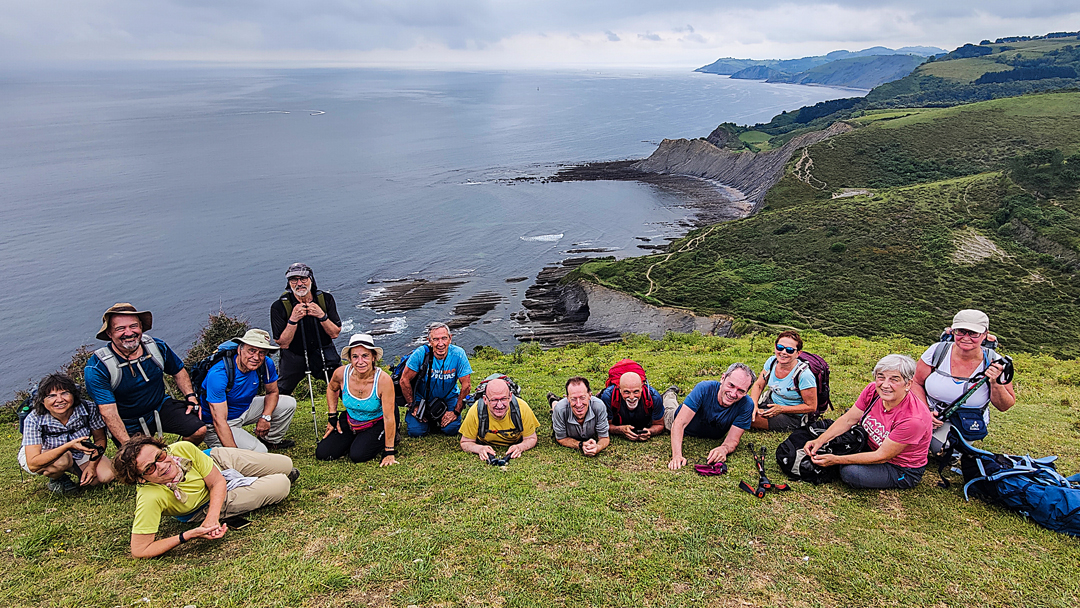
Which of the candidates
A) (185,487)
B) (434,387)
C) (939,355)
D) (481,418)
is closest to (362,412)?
(434,387)

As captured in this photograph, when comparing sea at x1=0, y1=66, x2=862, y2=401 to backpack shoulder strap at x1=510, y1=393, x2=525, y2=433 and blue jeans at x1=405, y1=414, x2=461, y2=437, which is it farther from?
backpack shoulder strap at x1=510, y1=393, x2=525, y2=433

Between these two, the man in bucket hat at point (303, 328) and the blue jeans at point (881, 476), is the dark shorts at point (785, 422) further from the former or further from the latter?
the man in bucket hat at point (303, 328)

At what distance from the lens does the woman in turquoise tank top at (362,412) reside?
8602 mm

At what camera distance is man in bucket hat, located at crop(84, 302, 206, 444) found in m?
7.52

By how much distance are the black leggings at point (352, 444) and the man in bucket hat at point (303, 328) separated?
1903 mm

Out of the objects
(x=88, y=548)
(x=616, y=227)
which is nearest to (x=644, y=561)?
(x=88, y=548)

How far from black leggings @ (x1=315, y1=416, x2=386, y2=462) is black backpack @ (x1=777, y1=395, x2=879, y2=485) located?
20.3 feet

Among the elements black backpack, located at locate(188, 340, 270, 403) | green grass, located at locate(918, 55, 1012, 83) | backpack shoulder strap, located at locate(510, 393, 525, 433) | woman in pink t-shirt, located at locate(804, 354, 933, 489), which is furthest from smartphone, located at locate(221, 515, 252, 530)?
green grass, located at locate(918, 55, 1012, 83)

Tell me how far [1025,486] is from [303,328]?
10866mm

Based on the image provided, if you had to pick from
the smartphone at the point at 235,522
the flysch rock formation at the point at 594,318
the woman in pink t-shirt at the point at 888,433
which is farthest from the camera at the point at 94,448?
the flysch rock formation at the point at 594,318

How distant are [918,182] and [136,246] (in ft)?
302

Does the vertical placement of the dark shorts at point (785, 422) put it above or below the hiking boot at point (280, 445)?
above

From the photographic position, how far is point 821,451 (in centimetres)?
786

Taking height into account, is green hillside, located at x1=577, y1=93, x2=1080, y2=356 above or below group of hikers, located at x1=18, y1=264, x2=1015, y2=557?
below
